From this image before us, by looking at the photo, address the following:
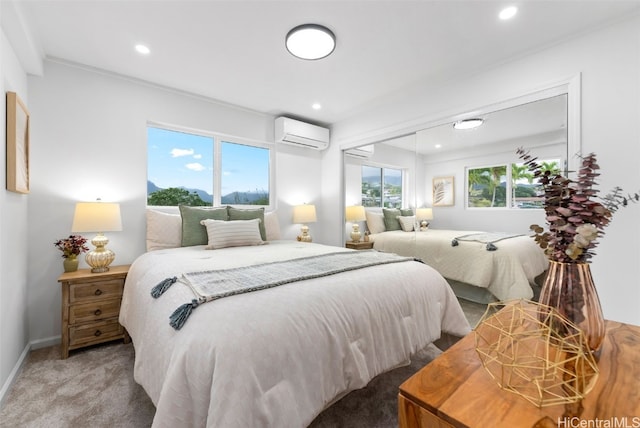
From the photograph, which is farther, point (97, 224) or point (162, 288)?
point (97, 224)

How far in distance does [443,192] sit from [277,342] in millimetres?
2686

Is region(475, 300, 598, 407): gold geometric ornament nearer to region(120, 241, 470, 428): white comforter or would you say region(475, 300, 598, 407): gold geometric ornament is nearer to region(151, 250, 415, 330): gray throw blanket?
region(120, 241, 470, 428): white comforter

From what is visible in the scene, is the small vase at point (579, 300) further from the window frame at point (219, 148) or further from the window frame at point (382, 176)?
the window frame at point (219, 148)

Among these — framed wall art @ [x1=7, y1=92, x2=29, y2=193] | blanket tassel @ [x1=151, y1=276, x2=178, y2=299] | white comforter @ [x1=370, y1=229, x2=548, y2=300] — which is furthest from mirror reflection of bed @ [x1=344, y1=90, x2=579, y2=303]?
framed wall art @ [x1=7, y1=92, x2=29, y2=193]

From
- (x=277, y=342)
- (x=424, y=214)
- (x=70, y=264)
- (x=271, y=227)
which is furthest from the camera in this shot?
(x=271, y=227)

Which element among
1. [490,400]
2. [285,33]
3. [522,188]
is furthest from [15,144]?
[522,188]

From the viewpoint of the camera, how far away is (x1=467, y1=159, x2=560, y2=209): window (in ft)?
7.86

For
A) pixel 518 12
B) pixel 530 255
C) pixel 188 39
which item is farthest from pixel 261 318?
pixel 518 12

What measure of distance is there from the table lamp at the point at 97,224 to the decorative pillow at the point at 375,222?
2.82m

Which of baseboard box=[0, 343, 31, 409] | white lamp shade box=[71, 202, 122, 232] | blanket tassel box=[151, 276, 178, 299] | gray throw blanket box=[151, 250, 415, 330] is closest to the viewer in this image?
gray throw blanket box=[151, 250, 415, 330]

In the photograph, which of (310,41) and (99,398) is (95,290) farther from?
(310,41)

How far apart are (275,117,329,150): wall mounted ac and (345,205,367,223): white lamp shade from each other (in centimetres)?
108

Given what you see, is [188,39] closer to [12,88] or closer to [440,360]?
[12,88]

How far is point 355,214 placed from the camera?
392 centimetres
